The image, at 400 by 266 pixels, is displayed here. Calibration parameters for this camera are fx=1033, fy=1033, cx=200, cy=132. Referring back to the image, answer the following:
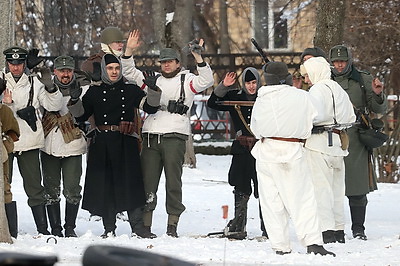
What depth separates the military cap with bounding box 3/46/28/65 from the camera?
9562 millimetres

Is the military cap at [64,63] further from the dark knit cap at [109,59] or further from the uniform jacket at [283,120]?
the uniform jacket at [283,120]

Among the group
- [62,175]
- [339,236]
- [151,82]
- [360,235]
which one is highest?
[151,82]

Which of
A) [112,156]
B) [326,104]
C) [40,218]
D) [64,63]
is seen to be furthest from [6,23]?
[326,104]

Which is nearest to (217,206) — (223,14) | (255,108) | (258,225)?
(258,225)

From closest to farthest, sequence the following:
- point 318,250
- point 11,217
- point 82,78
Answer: point 318,250 → point 11,217 → point 82,78

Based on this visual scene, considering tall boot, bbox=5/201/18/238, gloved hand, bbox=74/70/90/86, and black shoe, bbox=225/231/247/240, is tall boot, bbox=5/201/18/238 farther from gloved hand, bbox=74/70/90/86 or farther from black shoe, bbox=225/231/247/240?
black shoe, bbox=225/231/247/240

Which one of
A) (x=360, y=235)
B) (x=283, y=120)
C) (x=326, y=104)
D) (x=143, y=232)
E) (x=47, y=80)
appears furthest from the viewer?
(x=360, y=235)

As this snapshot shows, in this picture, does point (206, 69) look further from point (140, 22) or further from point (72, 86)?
point (140, 22)

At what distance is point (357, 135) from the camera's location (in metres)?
10.4

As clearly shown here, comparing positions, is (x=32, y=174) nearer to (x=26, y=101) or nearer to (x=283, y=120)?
(x=26, y=101)

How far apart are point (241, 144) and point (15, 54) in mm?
2357

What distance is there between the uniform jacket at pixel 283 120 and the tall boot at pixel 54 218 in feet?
8.75

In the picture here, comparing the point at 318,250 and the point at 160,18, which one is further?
the point at 160,18

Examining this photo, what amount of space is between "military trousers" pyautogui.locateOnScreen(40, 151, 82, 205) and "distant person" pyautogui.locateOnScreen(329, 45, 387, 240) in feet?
8.82
